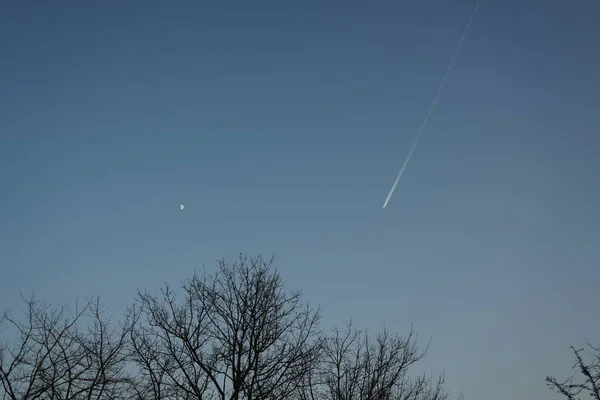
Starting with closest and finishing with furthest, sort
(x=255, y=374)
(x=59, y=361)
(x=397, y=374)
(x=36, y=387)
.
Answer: (x=36, y=387)
(x=59, y=361)
(x=255, y=374)
(x=397, y=374)

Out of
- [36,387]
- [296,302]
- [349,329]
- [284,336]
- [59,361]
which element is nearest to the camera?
[36,387]

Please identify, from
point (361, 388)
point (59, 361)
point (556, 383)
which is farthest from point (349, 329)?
point (59, 361)

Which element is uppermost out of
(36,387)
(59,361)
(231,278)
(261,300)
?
(231,278)

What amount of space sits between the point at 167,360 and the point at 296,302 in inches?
179

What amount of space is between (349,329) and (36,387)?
12187 millimetres

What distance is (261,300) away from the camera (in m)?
15.6

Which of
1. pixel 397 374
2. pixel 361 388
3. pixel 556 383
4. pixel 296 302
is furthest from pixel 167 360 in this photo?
pixel 556 383

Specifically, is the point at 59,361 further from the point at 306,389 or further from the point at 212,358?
the point at 306,389

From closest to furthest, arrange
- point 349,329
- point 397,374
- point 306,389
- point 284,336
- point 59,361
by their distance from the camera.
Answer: point 59,361, point 284,336, point 306,389, point 397,374, point 349,329

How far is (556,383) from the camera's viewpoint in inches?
613

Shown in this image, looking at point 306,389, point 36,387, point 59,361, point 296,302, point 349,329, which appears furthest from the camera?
point 349,329

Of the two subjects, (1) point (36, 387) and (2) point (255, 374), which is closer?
(1) point (36, 387)

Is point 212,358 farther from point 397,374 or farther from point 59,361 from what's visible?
point 397,374

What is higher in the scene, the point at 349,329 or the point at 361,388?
the point at 349,329
